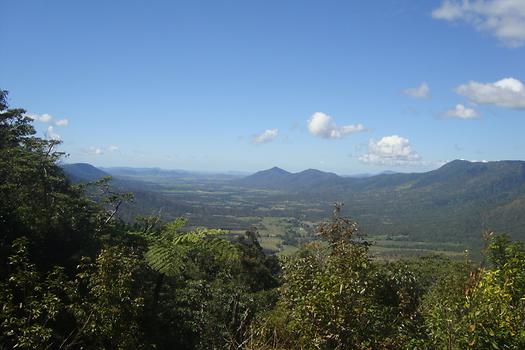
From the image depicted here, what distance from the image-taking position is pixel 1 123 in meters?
30.9

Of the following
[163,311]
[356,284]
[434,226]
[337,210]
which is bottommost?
[434,226]

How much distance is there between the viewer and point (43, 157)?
23.9 metres

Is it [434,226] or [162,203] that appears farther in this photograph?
[434,226]

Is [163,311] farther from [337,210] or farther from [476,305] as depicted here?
[476,305]

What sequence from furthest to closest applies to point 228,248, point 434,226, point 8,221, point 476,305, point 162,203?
point 434,226
point 162,203
point 8,221
point 228,248
point 476,305

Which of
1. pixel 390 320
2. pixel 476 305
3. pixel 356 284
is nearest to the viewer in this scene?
pixel 476 305

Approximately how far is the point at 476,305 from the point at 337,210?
13.9ft

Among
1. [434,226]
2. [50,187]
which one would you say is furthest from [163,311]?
[434,226]

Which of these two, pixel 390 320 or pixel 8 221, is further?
pixel 8 221

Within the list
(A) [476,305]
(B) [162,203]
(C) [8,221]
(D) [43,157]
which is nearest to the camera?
(A) [476,305]

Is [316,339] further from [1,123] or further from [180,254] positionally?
[1,123]

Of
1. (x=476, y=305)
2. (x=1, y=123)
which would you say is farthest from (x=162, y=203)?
(x=476, y=305)

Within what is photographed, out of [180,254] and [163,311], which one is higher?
[180,254]

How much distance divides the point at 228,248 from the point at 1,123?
1071 inches
